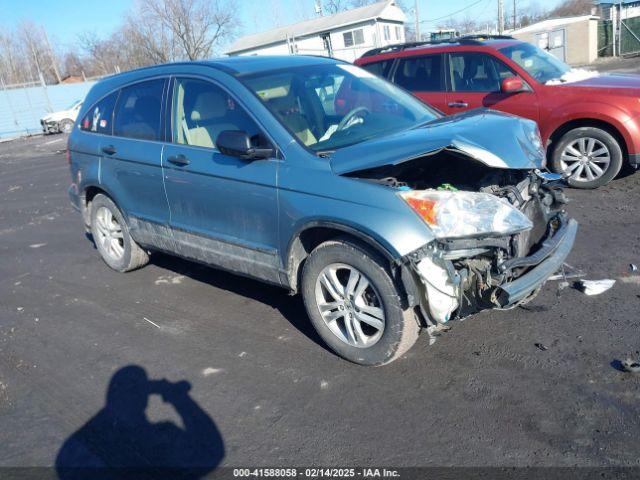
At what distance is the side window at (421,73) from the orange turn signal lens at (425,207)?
5.20 meters

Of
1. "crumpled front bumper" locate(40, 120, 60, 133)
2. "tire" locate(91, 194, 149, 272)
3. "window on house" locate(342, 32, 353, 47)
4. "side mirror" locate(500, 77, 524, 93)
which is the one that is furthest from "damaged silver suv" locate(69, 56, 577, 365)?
"window on house" locate(342, 32, 353, 47)

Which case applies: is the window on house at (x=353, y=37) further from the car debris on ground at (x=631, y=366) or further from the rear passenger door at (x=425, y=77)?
the car debris on ground at (x=631, y=366)

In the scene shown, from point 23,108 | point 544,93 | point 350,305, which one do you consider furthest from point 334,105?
point 23,108

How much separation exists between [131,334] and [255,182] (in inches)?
65.5

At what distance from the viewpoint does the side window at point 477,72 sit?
7.43 metres

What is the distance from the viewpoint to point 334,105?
14.1ft

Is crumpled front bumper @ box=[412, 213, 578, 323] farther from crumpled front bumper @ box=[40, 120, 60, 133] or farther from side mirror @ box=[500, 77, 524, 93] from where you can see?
crumpled front bumper @ box=[40, 120, 60, 133]

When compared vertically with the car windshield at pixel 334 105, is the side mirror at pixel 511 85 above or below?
below

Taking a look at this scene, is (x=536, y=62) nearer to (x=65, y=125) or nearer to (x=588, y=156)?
(x=588, y=156)

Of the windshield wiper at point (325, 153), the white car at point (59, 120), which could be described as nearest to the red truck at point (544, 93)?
the windshield wiper at point (325, 153)

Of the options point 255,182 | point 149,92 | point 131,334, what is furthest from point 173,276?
point 255,182

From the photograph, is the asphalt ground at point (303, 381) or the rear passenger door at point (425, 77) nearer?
the asphalt ground at point (303, 381)

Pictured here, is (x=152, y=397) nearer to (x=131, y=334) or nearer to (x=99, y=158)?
(x=131, y=334)

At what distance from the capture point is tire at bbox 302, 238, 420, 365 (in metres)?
3.31
